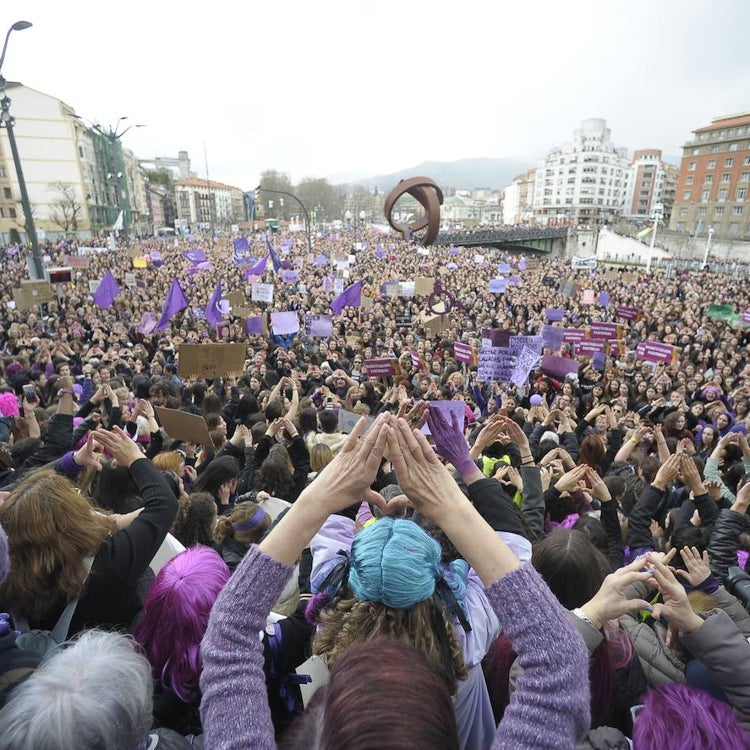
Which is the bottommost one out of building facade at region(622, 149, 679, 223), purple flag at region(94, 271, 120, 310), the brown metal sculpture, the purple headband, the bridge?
the bridge

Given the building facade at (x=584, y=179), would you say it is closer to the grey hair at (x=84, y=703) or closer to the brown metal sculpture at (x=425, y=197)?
the brown metal sculpture at (x=425, y=197)

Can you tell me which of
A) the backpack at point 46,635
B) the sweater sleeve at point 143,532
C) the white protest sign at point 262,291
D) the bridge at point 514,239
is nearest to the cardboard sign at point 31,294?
the white protest sign at point 262,291

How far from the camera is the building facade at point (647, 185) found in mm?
117875

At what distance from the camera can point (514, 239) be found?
206 ft

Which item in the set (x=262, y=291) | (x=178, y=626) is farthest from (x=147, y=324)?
(x=178, y=626)

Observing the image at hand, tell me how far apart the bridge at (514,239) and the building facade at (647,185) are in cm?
5996

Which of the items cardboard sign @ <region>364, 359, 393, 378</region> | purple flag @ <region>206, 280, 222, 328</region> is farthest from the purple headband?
purple flag @ <region>206, 280, 222, 328</region>

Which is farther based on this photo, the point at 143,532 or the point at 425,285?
the point at 425,285

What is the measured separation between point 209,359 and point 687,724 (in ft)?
22.7

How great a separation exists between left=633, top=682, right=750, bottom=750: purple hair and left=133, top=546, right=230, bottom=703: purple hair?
132cm

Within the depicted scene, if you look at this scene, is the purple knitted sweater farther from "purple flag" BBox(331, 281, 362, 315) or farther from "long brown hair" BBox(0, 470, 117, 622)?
"purple flag" BBox(331, 281, 362, 315)

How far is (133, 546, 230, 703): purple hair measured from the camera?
1562mm

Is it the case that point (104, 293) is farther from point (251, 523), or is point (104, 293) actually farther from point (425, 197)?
point (425, 197)

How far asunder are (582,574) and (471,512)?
39.8 inches
